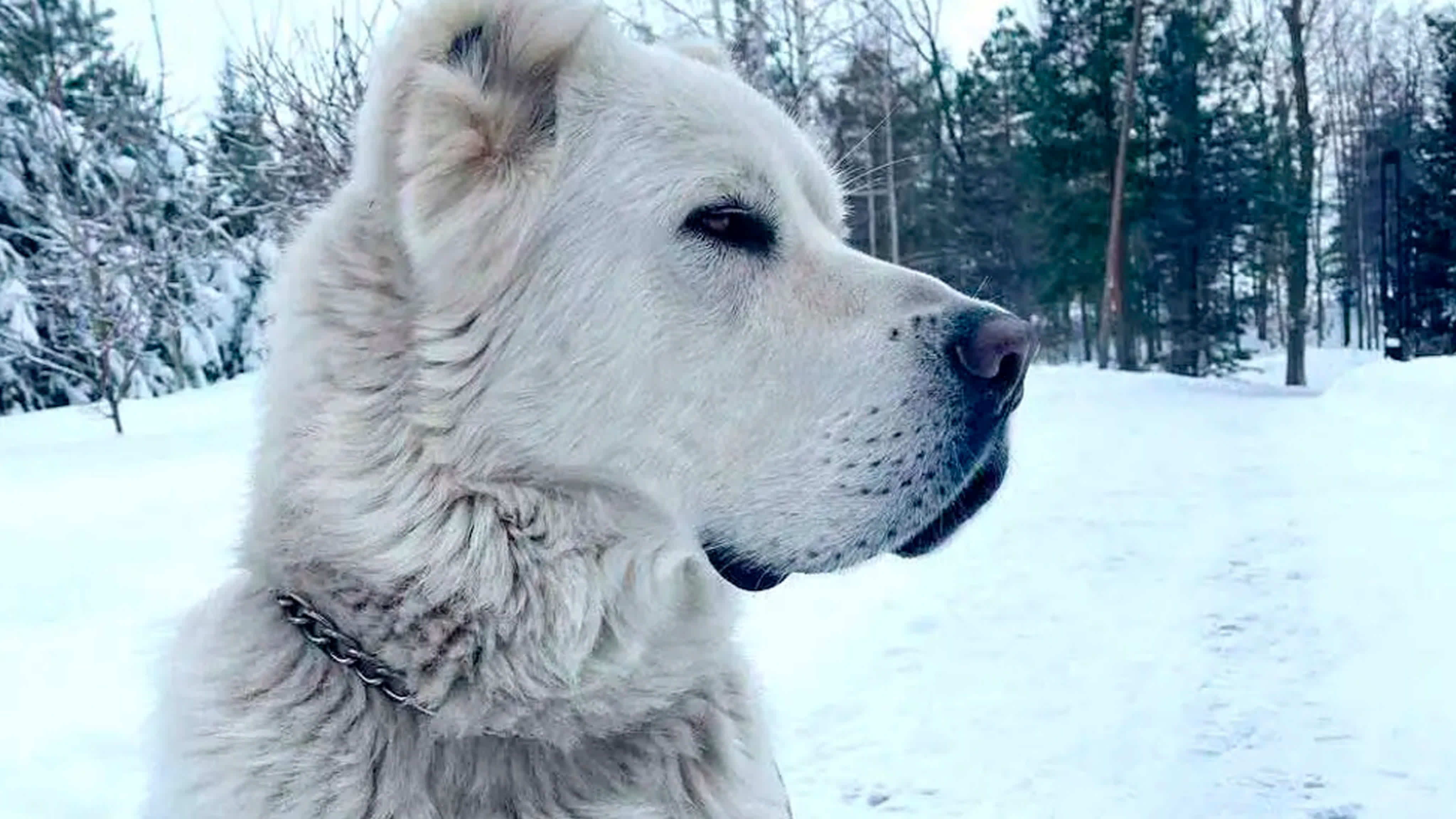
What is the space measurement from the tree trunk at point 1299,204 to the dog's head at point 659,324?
30.5 metres

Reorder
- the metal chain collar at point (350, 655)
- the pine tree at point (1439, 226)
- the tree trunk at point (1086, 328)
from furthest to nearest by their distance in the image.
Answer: the tree trunk at point (1086, 328)
the pine tree at point (1439, 226)
the metal chain collar at point (350, 655)

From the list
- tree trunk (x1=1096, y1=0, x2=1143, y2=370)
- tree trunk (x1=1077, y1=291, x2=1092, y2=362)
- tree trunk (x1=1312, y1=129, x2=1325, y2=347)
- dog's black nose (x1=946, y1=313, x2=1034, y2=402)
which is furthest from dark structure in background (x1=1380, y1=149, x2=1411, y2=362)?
dog's black nose (x1=946, y1=313, x2=1034, y2=402)

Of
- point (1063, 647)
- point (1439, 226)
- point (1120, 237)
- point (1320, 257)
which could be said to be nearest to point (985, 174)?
point (1120, 237)

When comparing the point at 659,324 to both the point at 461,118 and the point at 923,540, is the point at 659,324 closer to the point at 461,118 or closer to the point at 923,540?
the point at 461,118

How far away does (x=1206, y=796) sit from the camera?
405 cm

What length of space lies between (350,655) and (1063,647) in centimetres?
463

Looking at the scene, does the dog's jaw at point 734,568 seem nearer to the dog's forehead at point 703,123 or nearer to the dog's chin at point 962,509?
the dog's chin at point 962,509

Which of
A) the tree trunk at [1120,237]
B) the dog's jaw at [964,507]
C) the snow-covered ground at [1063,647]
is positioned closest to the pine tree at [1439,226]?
the tree trunk at [1120,237]

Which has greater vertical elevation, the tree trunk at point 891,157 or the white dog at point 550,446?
the tree trunk at point 891,157

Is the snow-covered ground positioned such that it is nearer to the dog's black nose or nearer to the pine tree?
the dog's black nose

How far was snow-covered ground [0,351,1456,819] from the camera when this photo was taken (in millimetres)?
4180

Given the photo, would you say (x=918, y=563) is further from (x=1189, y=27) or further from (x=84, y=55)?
(x=1189, y=27)

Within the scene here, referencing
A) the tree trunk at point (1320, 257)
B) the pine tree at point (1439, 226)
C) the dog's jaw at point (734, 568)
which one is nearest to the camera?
the dog's jaw at point (734, 568)

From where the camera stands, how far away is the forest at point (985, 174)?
19.8 m
